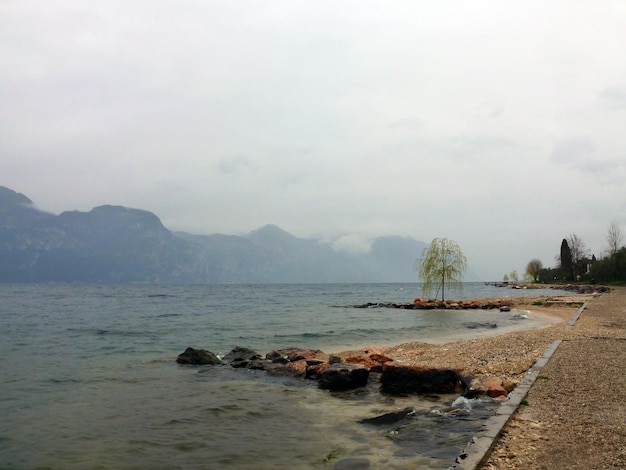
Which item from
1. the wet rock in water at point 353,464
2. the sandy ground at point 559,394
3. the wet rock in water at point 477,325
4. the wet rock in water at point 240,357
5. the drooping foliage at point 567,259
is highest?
the drooping foliage at point 567,259

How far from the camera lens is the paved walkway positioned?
19.8 ft

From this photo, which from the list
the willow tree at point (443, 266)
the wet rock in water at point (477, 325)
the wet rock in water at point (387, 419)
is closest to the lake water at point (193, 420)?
the wet rock in water at point (387, 419)

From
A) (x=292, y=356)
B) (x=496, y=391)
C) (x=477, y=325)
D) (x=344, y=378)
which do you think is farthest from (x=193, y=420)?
(x=477, y=325)

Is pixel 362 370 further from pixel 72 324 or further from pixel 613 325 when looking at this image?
pixel 72 324

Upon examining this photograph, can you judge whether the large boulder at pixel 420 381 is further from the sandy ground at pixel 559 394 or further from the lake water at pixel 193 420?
the sandy ground at pixel 559 394

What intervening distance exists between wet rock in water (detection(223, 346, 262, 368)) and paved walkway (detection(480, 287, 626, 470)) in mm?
9552

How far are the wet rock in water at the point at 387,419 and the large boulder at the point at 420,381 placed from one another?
2.12 m

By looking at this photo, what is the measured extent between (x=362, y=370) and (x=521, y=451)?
670 cm

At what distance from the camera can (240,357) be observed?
1816 cm

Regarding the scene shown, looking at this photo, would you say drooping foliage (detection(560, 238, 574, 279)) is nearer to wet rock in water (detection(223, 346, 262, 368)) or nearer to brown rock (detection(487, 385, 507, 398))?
wet rock in water (detection(223, 346, 262, 368))

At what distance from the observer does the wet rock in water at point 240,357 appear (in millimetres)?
16828

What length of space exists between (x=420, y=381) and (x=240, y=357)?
8.31 m

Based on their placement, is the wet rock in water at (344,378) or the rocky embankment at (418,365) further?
the wet rock in water at (344,378)

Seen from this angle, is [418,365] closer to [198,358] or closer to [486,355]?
[486,355]
